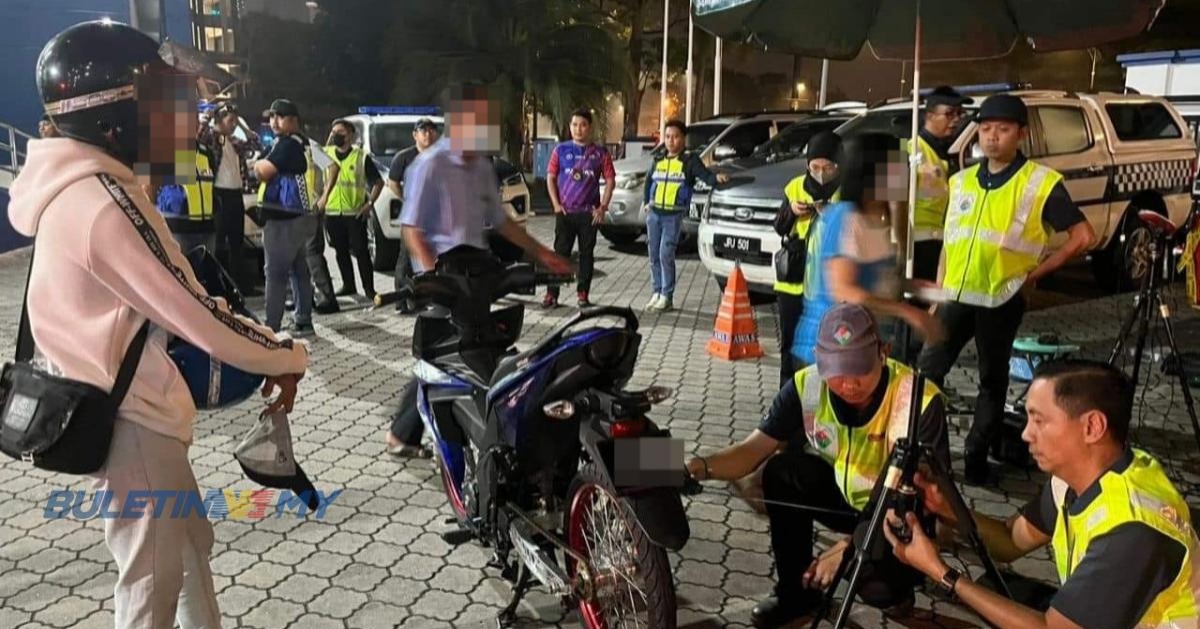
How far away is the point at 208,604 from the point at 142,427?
0.62 metres

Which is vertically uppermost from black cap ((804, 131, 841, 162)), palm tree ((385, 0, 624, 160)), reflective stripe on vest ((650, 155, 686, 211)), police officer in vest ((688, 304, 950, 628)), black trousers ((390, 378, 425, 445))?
palm tree ((385, 0, 624, 160))

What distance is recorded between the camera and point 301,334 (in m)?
6.91

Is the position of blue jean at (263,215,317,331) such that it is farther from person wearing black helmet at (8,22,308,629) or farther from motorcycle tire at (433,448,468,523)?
person wearing black helmet at (8,22,308,629)

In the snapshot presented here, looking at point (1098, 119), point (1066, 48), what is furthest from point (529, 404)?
point (1098, 119)

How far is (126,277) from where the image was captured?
1.79 meters

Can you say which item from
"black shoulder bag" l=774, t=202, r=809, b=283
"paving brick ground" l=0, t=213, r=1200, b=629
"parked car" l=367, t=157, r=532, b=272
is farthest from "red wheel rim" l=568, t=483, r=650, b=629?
"parked car" l=367, t=157, r=532, b=272

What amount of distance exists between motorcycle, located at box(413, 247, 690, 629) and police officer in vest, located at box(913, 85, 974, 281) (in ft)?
8.43

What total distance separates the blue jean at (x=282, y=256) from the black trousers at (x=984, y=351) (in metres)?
4.46

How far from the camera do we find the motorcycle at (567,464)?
2455mm

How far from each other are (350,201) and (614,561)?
231 inches

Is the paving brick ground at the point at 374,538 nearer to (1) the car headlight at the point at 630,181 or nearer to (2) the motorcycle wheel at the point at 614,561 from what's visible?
(2) the motorcycle wheel at the point at 614,561

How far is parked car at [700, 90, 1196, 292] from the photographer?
754 centimetres

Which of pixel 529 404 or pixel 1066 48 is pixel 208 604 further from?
pixel 1066 48

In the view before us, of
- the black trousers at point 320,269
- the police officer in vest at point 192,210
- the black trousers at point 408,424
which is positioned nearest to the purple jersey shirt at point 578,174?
the black trousers at point 320,269
